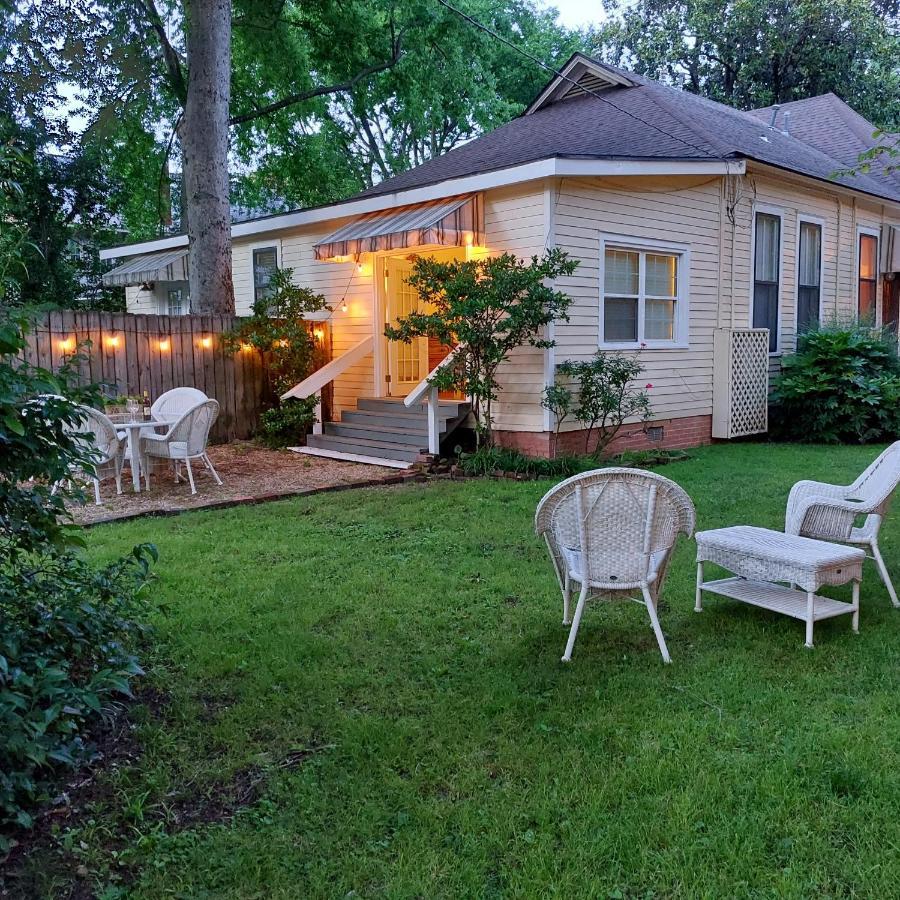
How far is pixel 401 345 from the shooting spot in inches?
468

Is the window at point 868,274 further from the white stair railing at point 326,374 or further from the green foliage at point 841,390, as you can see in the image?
the white stair railing at point 326,374

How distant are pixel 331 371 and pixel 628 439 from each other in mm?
4161

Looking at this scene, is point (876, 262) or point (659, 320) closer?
point (659, 320)

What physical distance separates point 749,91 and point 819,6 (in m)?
3.02

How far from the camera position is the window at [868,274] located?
46.5 feet

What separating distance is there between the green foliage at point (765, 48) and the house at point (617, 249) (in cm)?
1094

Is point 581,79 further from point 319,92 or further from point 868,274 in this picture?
point 319,92

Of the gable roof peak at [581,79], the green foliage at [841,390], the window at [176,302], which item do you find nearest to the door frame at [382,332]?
the gable roof peak at [581,79]

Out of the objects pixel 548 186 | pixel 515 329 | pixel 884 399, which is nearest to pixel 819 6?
pixel 884 399

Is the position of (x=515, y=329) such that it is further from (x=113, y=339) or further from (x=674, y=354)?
(x=113, y=339)

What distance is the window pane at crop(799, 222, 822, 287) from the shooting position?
501 inches

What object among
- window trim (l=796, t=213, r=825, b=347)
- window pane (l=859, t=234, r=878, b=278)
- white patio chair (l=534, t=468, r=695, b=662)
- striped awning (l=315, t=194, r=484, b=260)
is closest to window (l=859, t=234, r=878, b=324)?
window pane (l=859, t=234, r=878, b=278)

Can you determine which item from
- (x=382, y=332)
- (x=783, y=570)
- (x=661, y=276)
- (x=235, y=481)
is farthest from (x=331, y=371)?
(x=783, y=570)

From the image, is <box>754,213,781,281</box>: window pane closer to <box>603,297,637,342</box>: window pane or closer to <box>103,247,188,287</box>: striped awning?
<box>603,297,637,342</box>: window pane
